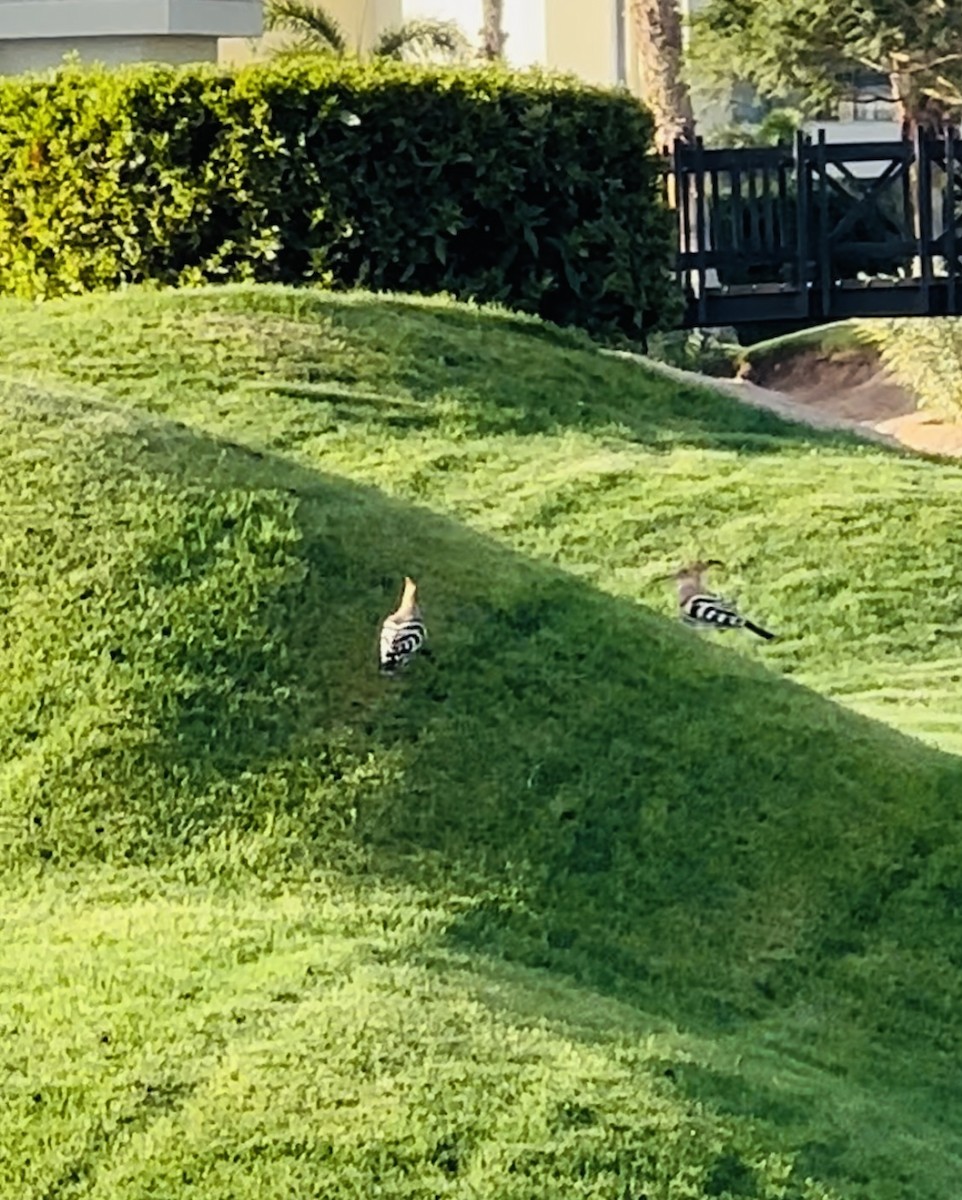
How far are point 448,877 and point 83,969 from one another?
101 centimetres

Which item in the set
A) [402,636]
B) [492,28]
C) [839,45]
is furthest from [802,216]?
[492,28]

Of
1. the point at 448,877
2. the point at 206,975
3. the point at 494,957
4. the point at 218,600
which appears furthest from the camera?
the point at 218,600

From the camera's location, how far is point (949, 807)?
645 cm

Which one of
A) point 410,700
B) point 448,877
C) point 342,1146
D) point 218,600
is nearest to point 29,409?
point 218,600

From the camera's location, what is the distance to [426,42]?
2925 cm

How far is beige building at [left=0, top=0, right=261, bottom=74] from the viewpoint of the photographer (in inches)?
637

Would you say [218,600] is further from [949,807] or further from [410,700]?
[949,807]

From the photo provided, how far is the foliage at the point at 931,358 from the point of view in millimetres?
20422

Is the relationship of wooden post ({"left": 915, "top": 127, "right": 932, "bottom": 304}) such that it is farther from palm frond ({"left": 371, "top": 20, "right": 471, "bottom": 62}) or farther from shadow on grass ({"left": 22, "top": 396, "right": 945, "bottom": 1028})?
palm frond ({"left": 371, "top": 20, "right": 471, "bottom": 62})

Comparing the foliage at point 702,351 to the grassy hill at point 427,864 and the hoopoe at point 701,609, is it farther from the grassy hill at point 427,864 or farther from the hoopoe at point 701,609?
the hoopoe at point 701,609

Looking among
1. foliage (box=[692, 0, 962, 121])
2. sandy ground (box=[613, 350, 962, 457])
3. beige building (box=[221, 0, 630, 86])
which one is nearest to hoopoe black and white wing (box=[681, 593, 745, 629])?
sandy ground (box=[613, 350, 962, 457])

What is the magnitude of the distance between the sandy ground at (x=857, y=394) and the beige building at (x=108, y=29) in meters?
5.03

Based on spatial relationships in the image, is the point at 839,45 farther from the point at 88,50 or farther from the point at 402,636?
the point at 402,636

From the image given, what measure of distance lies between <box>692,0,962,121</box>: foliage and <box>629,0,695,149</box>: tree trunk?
296 cm
